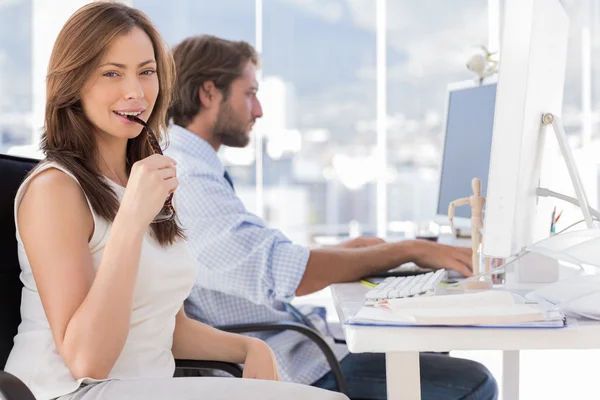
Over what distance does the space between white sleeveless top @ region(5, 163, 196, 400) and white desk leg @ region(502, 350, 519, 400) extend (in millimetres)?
847

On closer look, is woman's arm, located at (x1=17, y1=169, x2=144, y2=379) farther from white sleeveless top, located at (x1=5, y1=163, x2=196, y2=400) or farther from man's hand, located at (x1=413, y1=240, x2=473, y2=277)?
man's hand, located at (x1=413, y1=240, x2=473, y2=277)

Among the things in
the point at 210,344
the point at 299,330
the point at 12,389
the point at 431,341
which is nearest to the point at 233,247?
the point at 299,330

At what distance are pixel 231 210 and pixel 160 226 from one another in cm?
50

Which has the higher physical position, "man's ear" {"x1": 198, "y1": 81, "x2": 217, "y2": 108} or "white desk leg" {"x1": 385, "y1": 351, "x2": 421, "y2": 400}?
"man's ear" {"x1": 198, "y1": 81, "x2": 217, "y2": 108}

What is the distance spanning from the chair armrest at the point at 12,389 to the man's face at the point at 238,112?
124cm

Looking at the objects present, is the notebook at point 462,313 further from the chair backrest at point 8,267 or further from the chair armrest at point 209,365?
the chair backrest at point 8,267

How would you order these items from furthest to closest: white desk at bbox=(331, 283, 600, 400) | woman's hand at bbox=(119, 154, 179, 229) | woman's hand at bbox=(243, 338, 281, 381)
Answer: woman's hand at bbox=(243, 338, 281, 381) → woman's hand at bbox=(119, 154, 179, 229) → white desk at bbox=(331, 283, 600, 400)

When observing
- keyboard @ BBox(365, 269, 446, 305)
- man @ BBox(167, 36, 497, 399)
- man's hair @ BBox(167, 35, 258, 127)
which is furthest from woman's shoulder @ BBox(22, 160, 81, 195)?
man's hair @ BBox(167, 35, 258, 127)

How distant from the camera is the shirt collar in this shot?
205 centimetres

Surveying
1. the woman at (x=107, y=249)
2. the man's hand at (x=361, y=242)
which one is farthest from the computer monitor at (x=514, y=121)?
the man's hand at (x=361, y=242)

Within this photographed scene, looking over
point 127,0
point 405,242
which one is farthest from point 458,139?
point 127,0

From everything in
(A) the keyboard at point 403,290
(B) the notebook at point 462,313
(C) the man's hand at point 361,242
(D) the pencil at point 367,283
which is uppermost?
(B) the notebook at point 462,313

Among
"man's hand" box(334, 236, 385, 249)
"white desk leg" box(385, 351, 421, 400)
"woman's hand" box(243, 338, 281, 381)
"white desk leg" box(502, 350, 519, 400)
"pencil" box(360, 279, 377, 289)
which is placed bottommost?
"white desk leg" box(502, 350, 519, 400)

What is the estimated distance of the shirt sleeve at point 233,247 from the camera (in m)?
1.83
